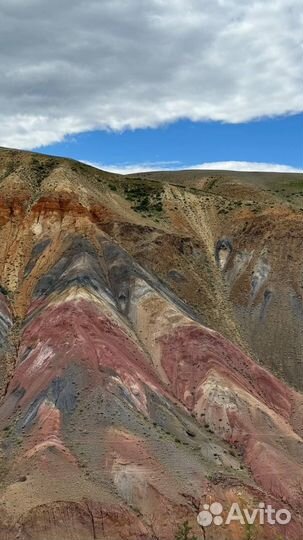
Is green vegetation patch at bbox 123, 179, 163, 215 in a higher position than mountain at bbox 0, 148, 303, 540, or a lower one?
higher

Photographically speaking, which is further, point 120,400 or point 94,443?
point 120,400

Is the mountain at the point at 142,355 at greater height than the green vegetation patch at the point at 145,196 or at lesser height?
lesser

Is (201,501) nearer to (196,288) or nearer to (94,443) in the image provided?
(94,443)

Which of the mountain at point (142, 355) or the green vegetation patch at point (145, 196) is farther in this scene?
the green vegetation patch at point (145, 196)

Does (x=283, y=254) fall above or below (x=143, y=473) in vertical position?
above

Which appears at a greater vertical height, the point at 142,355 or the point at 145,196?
the point at 145,196

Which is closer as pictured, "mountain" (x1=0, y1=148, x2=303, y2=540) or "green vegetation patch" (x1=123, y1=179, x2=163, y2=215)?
"mountain" (x1=0, y1=148, x2=303, y2=540)

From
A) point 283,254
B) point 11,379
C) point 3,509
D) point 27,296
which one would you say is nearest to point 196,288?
point 283,254

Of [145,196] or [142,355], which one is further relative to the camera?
[145,196]
